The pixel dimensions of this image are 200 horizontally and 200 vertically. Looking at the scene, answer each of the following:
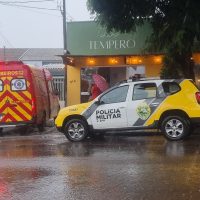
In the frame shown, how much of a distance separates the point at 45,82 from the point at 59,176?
11155mm

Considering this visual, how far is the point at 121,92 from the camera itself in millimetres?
14539

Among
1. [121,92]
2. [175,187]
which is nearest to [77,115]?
[121,92]

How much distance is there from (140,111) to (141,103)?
214 mm

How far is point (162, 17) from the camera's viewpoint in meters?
15.9

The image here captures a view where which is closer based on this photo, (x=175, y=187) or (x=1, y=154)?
(x=175, y=187)

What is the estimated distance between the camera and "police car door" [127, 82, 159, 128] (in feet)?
46.2

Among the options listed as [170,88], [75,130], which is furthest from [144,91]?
[75,130]

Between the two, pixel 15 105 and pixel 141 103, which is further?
pixel 15 105

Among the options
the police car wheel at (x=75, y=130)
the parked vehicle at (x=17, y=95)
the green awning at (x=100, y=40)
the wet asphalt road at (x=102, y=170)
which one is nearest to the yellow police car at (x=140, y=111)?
the police car wheel at (x=75, y=130)

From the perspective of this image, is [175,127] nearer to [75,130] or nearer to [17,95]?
[75,130]

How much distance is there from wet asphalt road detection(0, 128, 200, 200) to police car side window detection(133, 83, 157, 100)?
1199mm

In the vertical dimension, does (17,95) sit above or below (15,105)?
above

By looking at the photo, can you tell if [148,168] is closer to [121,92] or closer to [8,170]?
[8,170]

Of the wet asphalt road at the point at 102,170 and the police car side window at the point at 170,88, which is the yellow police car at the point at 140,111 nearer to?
the police car side window at the point at 170,88
